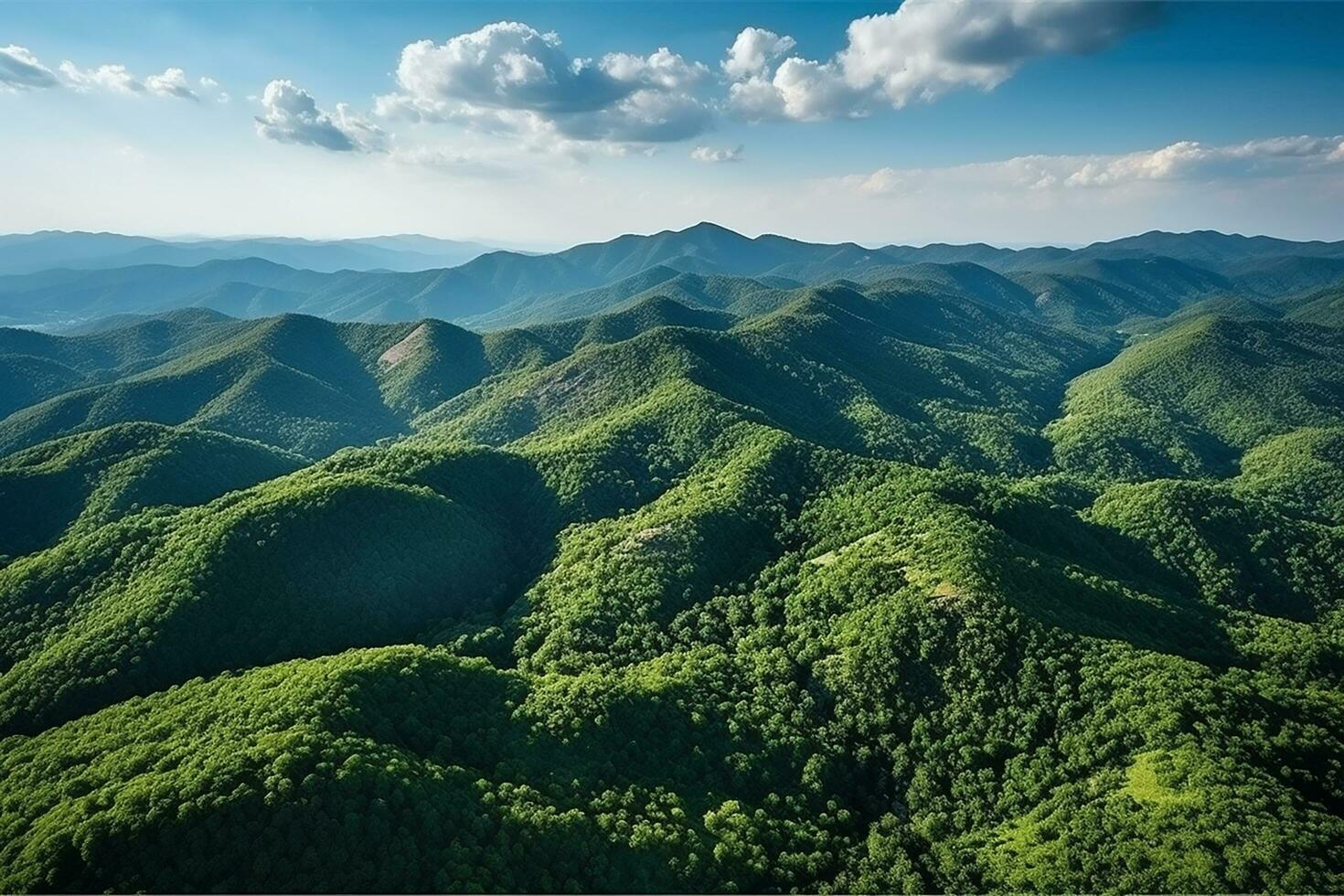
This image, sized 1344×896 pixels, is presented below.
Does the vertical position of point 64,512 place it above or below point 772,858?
above

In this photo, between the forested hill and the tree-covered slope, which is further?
the tree-covered slope

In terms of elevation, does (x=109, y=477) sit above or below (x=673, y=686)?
above

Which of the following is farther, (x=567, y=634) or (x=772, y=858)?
(x=567, y=634)

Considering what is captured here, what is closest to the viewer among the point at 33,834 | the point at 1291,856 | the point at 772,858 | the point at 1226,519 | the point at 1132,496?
the point at 1291,856

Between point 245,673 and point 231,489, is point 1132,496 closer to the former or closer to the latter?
point 245,673

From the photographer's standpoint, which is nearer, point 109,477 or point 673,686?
point 673,686

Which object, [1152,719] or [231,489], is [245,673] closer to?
[231,489]

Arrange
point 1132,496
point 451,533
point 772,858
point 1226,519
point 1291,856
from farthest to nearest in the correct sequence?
point 1132,496 < point 1226,519 < point 451,533 < point 772,858 < point 1291,856

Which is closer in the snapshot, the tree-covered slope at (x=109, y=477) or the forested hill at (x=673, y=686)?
the forested hill at (x=673, y=686)

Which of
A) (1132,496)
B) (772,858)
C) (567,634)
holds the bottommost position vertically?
(772,858)

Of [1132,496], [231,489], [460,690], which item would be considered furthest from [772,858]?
[231,489]
